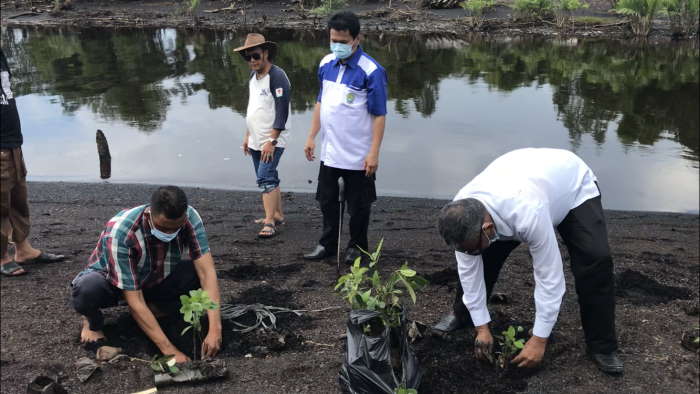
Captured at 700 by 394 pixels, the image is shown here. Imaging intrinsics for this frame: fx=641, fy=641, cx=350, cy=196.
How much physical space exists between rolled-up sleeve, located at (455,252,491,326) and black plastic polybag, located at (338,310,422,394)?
1.40ft

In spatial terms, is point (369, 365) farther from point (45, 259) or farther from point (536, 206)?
point (45, 259)

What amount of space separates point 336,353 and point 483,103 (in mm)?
8851

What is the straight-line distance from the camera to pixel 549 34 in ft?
67.7

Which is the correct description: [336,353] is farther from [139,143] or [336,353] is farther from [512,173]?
[139,143]

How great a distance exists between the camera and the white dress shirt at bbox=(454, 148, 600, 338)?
2.88 meters

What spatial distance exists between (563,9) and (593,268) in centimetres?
2009

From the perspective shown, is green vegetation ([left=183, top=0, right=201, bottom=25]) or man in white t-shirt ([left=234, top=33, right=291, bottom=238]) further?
green vegetation ([left=183, top=0, right=201, bottom=25])

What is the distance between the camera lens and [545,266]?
295cm

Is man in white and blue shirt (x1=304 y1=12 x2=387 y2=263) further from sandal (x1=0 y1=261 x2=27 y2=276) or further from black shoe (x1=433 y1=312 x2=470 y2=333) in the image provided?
sandal (x1=0 y1=261 x2=27 y2=276)

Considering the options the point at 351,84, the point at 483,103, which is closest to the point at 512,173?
the point at 351,84

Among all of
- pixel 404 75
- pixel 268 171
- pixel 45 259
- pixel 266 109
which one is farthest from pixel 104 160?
pixel 404 75

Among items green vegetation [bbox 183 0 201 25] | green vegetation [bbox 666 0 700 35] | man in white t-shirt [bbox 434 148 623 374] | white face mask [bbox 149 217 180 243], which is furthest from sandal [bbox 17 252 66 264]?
green vegetation [bbox 183 0 201 25]

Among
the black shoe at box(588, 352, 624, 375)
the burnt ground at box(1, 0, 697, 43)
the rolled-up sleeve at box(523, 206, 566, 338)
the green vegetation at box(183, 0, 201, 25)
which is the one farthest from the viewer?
the green vegetation at box(183, 0, 201, 25)

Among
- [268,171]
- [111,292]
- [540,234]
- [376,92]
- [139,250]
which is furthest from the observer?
[268,171]
